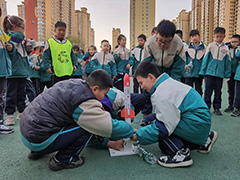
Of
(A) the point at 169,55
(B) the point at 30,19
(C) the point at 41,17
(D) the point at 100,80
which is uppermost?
(C) the point at 41,17

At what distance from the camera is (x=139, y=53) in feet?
16.4

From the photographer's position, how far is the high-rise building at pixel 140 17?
161ft

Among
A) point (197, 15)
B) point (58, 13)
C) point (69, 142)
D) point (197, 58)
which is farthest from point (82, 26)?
point (69, 142)

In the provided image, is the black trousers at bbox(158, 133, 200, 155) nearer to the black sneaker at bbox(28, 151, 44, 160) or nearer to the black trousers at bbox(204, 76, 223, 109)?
the black sneaker at bbox(28, 151, 44, 160)

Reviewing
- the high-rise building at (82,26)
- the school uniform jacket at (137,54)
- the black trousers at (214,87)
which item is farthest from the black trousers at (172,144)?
the high-rise building at (82,26)

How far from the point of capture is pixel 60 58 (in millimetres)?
3182

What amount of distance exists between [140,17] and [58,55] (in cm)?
5013

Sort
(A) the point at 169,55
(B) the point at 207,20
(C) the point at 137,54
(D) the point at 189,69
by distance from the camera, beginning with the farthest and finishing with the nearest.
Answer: (B) the point at 207,20
(C) the point at 137,54
(D) the point at 189,69
(A) the point at 169,55

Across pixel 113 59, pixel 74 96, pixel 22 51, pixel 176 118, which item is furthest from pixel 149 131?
pixel 113 59

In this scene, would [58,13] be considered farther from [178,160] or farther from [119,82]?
[178,160]

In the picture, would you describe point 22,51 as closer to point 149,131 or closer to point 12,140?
point 12,140

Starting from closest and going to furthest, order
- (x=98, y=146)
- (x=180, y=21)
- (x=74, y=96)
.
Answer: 1. (x=74, y=96)
2. (x=98, y=146)
3. (x=180, y=21)

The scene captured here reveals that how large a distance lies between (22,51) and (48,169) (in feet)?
6.24

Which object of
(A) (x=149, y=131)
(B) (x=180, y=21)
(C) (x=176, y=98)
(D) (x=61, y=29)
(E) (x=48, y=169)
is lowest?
(E) (x=48, y=169)
